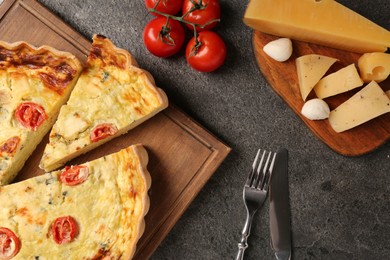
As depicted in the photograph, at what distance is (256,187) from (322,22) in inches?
51.7

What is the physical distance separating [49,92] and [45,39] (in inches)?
19.4

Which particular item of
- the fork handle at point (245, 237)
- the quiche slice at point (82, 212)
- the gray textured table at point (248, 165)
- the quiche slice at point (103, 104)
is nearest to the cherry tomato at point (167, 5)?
the gray textured table at point (248, 165)

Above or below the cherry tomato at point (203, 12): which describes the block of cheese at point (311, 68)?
below

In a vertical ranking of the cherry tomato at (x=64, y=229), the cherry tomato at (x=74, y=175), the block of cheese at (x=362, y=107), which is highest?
the cherry tomato at (x=74, y=175)

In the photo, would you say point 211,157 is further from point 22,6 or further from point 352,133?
point 22,6

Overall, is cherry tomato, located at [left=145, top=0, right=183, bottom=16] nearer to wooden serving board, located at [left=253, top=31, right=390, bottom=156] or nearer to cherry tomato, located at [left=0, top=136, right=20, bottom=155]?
wooden serving board, located at [left=253, top=31, right=390, bottom=156]

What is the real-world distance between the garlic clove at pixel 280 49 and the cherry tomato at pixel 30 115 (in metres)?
1.77

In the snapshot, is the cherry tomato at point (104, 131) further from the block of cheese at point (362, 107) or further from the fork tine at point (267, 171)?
the block of cheese at point (362, 107)

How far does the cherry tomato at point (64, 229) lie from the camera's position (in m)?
4.50

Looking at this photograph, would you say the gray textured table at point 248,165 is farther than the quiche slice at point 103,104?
Yes

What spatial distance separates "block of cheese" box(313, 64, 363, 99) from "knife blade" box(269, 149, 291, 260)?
0.57 meters

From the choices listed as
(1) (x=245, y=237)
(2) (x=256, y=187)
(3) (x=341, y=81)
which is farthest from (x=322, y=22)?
(1) (x=245, y=237)

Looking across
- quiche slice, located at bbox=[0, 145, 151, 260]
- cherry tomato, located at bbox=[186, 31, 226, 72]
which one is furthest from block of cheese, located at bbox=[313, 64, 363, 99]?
quiche slice, located at bbox=[0, 145, 151, 260]

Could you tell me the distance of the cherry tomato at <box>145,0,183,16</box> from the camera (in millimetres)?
4688
